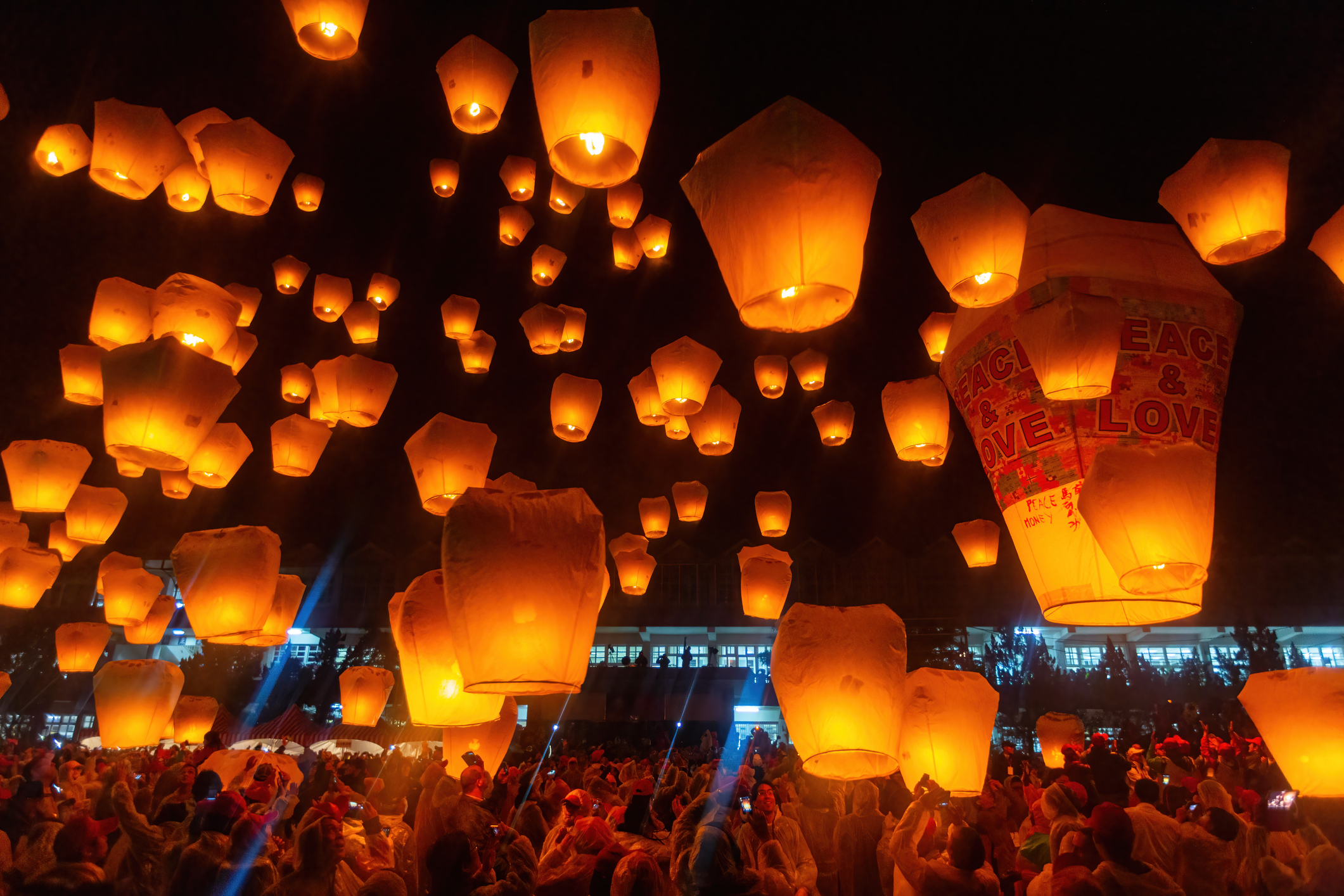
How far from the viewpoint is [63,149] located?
190 inches

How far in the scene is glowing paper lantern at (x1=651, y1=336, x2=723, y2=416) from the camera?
523 cm

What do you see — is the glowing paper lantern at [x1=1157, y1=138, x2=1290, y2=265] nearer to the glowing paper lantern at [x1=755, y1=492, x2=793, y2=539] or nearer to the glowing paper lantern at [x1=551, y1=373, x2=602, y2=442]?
the glowing paper lantern at [x1=551, y1=373, x2=602, y2=442]

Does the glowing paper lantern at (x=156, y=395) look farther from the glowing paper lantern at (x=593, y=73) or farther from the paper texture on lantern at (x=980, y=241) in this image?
the paper texture on lantern at (x=980, y=241)

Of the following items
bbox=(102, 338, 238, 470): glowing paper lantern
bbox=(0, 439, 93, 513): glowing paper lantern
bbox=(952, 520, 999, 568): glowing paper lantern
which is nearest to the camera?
bbox=(102, 338, 238, 470): glowing paper lantern

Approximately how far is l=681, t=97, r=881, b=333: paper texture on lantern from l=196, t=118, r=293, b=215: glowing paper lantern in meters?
3.33

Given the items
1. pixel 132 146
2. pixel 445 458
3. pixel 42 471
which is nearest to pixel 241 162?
pixel 132 146

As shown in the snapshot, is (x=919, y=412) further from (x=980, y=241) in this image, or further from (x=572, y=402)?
(x=572, y=402)

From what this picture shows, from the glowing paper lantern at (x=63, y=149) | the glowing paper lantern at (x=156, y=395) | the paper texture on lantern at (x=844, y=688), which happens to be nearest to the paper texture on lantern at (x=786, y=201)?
the paper texture on lantern at (x=844, y=688)

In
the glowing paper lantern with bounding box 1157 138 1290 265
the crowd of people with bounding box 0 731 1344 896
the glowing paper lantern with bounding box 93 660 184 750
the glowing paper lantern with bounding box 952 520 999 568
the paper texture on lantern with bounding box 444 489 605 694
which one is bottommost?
the crowd of people with bounding box 0 731 1344 896

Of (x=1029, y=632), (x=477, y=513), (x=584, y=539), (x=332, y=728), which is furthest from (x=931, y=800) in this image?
(x=1029, y=632)

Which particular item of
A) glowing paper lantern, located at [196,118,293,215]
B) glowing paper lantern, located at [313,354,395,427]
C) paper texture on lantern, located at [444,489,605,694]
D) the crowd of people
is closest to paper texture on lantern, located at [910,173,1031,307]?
paper texture on lantern, located at [444,489,605,694]

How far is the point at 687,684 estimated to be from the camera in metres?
20.8

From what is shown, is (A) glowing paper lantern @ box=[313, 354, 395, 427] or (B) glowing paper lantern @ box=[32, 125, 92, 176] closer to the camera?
(B) glowing paper lantern @ box=[32, 125, 92, 176]

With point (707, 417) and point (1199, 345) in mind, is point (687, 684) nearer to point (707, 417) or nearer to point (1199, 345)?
point (707, 417)
